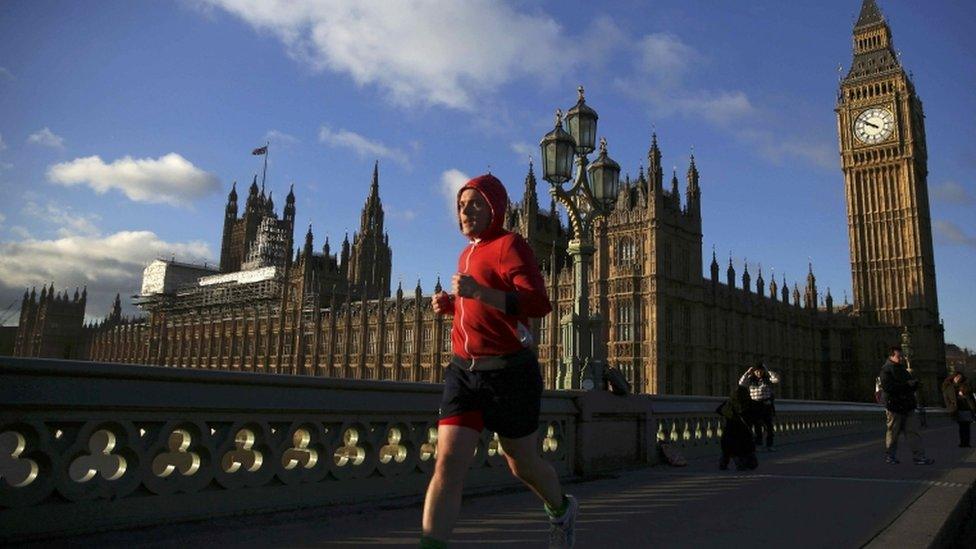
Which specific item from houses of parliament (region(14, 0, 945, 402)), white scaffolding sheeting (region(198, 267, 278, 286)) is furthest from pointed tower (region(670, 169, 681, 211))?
white scaffolding sheeting (region(198, 267, 278, 286))

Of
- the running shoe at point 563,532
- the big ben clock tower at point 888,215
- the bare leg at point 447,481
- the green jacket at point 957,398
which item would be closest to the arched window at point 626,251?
the green jacket at point 957,398

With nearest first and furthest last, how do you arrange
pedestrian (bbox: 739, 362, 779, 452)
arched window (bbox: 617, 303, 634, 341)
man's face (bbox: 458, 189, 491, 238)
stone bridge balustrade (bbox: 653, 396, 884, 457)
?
man's face (bbox: 458, 189, 491, 238) < stone bridge balustrade (bbox: 653, 396, 884, 457) < pedestrian (bbox: 739, 362, 779, 452) < arched window (bbox: 617, 303, 634, 341)

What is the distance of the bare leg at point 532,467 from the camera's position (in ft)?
10.8

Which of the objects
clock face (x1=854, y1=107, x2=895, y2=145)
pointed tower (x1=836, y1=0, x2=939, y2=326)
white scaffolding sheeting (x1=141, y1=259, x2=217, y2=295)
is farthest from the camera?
white scaffolding sheeting (x1=141, y1=259, x2=217, y2=295)

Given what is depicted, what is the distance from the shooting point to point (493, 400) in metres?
3.17

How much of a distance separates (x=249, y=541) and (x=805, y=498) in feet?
15.7

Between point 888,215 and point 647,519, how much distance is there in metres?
65.7

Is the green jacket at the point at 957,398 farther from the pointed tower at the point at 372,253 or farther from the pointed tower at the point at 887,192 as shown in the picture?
the pointed tower at the point at 372,253

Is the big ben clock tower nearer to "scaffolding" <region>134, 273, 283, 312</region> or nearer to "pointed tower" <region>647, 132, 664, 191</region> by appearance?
"pointed tower" <region>647, 132, 664, 191</region>

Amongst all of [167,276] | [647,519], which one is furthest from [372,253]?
[647,519]

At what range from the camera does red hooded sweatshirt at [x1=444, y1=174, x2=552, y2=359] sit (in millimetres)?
3115

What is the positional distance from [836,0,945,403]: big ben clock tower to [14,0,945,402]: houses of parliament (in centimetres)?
13

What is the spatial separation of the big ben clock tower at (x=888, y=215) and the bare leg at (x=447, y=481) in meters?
61.8

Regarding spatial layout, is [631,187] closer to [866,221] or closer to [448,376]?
[866,221]
